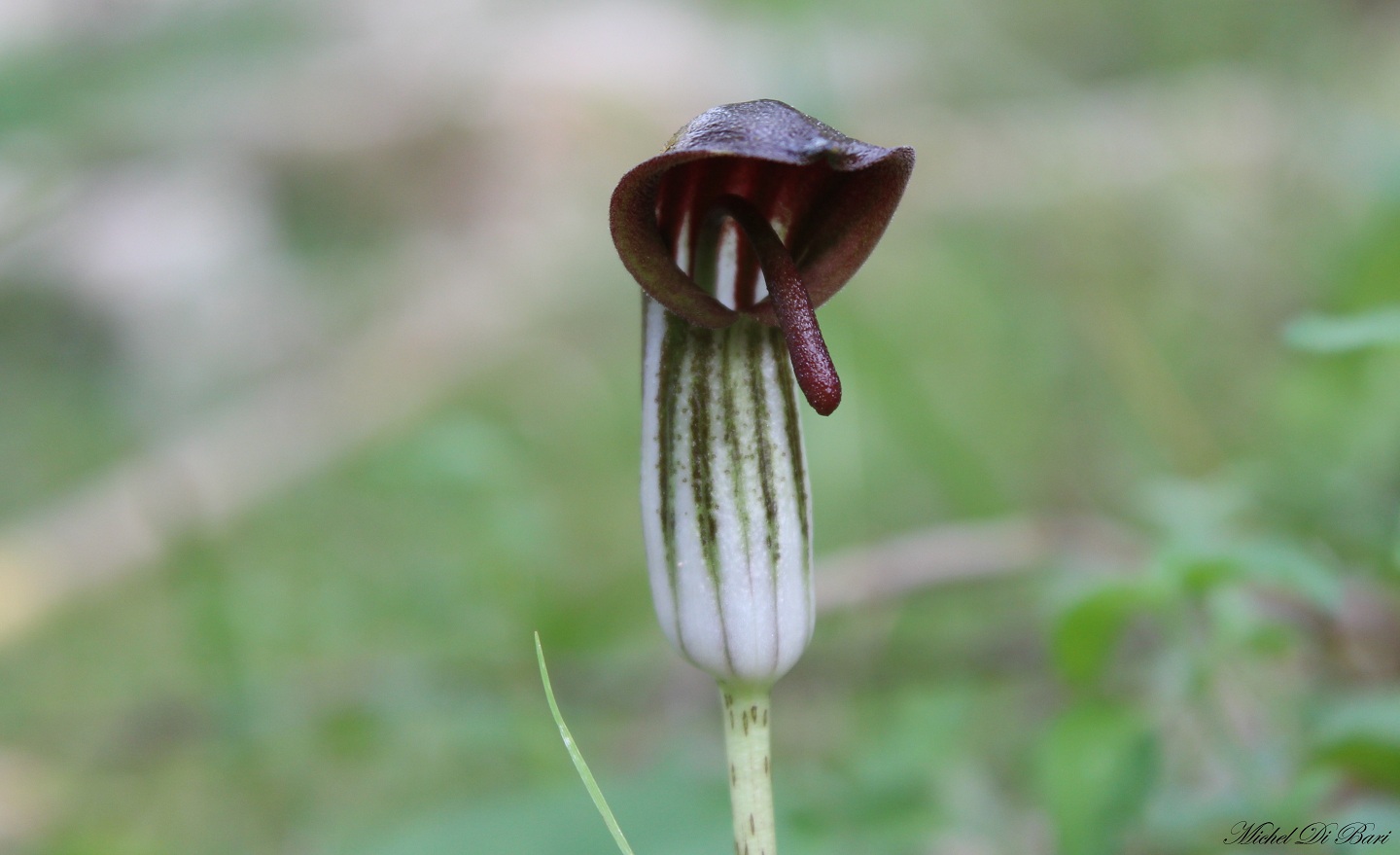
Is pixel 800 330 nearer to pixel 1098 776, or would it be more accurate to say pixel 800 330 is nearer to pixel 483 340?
pixel 1098 776

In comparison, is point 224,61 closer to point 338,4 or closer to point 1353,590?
point 1353,590

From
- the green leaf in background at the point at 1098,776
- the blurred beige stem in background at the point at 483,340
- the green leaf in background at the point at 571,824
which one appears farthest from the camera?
the blurred beige stem in background at the point at 483,340

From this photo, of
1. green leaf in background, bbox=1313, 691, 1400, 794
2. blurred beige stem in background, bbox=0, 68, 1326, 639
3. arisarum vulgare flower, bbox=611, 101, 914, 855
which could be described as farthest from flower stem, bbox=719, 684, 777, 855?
blurred beige stem in background, bbox=0, 68, 1326, 639

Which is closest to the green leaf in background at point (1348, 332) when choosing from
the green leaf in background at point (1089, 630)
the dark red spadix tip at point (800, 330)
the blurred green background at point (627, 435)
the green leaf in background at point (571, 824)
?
the blurred green background at point (627, 435)

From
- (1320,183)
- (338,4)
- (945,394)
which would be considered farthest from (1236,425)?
(338,4)

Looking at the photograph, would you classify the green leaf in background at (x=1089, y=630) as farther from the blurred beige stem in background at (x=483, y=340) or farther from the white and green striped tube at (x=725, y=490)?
the blurred beige stem in background at (x=483, y=340)

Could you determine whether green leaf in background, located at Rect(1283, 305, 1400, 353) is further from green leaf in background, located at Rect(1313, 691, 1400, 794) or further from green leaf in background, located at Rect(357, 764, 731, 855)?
green leaf in background, located at Rect(357, 764, 731, 855)

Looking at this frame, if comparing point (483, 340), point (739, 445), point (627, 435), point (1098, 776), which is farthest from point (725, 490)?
point (483, 340)
